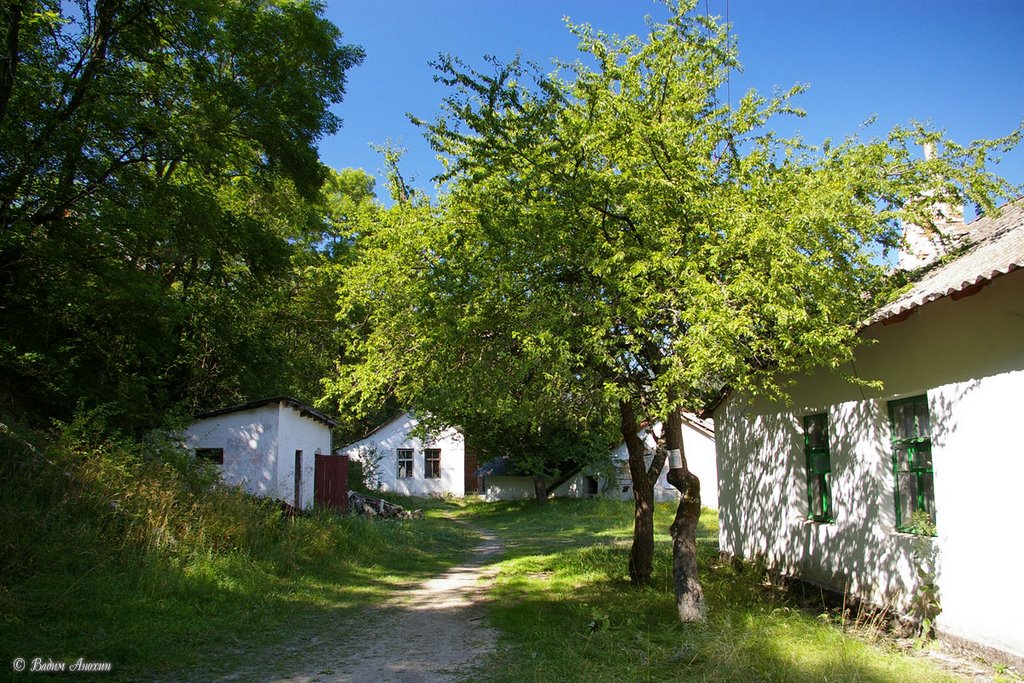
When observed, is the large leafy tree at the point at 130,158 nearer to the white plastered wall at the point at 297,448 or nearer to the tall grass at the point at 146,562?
the tall grass at the point at 146,562

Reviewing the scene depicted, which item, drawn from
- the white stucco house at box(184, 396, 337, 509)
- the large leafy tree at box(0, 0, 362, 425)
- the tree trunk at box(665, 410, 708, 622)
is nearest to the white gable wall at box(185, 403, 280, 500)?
the white stucco house at box(184, 396, 337, 509)

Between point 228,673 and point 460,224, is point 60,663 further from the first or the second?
point 460,224

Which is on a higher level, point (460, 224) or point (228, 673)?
point (460, 224)

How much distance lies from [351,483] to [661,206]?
2692 centimetres

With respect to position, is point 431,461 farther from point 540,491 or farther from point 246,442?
point 246,442

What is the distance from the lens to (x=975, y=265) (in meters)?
7.39

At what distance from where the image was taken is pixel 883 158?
897cm

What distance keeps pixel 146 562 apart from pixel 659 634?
21.5ft

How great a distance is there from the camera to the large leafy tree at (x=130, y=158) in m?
11.5

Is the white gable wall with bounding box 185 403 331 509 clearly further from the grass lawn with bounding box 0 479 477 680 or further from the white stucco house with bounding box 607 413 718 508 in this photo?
the white stucco house with bounding box 607 413 718 508

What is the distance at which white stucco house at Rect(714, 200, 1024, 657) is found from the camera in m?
6.93

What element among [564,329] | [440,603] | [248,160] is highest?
[248,160]

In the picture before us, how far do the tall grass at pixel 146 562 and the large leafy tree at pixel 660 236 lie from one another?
4.16 m

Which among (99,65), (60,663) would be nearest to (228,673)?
(60,663)
